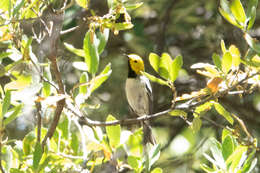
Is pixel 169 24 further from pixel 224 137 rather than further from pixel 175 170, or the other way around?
pixel 224 137

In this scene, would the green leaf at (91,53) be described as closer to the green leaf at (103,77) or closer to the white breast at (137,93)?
the green leaf at (103,77)

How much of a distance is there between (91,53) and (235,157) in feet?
1.88

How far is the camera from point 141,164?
4.93ft

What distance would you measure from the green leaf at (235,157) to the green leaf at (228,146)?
0.19 feet

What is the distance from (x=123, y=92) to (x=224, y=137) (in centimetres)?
186

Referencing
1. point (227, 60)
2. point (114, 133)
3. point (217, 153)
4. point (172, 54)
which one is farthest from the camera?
point (172, 54)

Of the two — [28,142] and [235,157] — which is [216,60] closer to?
[235,157]

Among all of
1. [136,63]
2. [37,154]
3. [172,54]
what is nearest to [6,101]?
[37,154]

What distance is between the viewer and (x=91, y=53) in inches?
55.0

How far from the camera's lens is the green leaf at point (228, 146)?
4.83 ft

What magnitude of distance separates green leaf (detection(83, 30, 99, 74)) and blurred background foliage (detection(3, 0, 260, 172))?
5.12 ft

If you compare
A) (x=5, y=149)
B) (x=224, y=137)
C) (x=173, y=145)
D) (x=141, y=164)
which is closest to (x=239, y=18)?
(x=224, y=137)

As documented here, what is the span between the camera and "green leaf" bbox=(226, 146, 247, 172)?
1367 millimetres

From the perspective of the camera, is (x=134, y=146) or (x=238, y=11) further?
(x=134, y=146)
